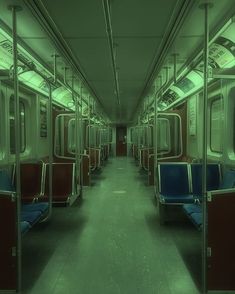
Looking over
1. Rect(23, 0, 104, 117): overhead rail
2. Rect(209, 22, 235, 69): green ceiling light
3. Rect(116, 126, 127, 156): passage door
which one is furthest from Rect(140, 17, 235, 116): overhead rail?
Rect(116, 126, 127, 156): passage door

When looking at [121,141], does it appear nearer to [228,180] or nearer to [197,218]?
[228,180]

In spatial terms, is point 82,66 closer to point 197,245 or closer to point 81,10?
point 81,10

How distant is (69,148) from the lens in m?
9.02

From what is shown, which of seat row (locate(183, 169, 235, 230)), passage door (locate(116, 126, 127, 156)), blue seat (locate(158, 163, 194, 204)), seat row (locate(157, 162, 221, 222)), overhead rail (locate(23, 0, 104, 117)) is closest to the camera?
overhead rail (locate(23, 0, 104, 117))

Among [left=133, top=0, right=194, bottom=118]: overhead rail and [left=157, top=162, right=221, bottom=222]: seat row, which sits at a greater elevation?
[left=133, top=0, right=194, bottom=118]: overhead rail

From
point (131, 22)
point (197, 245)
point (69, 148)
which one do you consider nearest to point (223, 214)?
point (197, 245)

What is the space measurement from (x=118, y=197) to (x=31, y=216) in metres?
4.00

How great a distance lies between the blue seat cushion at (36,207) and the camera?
14.4 ft

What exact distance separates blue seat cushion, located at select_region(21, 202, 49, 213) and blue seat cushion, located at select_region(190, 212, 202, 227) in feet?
6.11

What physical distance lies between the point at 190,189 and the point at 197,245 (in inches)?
49.9

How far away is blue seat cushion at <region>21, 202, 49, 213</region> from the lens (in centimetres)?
439

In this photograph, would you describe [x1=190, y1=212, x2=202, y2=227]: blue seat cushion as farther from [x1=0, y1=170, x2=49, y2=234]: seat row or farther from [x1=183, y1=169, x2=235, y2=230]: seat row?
[x1=0, y1=170, x2=49, y2=234]: seat row

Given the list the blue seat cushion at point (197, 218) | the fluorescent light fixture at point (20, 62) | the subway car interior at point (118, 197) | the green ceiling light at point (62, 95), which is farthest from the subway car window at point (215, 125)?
the green ceiling light at point (62, 95)

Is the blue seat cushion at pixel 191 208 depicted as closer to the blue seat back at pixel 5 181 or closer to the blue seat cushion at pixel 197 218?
the blue seat cushion at pixel 197 218
